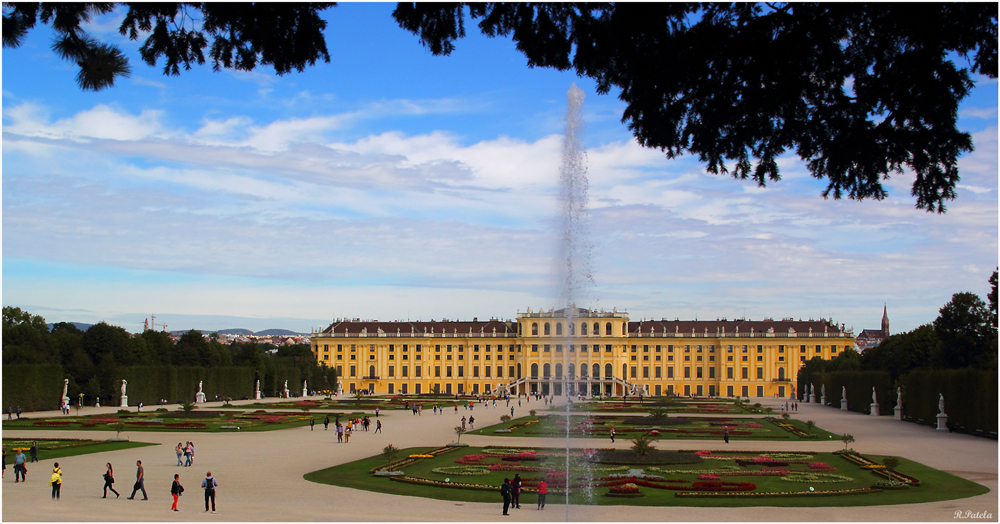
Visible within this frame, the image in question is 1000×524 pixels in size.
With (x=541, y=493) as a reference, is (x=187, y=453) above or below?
below

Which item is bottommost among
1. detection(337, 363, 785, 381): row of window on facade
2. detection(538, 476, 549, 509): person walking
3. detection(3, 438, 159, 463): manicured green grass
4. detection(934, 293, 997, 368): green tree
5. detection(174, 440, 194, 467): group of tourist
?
detection(337, 363, 785, 381): row of window on facade

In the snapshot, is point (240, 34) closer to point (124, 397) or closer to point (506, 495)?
point (506, 495)

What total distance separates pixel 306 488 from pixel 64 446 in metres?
10.5

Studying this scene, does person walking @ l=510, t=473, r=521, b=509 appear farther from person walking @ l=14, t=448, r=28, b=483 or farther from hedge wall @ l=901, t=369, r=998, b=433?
hedge wall @ l=901, t=369, r=998, b=433

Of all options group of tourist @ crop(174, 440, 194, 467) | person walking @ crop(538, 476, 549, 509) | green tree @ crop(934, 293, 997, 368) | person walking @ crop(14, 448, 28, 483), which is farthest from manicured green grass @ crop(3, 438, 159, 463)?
green tree @ crop(934, 293, 997, 368)

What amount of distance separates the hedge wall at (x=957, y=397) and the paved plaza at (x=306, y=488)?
1.42 meters

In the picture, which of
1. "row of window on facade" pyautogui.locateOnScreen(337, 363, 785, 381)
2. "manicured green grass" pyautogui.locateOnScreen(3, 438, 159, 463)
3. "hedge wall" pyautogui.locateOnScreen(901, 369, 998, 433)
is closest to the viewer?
"manicured green grass" pyautogui.locateOnScreen(3, 438, 159, 463)

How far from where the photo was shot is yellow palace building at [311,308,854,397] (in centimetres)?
8769

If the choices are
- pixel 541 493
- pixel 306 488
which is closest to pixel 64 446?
pixel 306 488

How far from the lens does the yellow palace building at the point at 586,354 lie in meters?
87.7

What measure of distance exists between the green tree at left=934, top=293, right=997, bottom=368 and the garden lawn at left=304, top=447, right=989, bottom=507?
2030 cm

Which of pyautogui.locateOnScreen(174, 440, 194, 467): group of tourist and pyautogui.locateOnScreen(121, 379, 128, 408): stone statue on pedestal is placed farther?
pyautogui.locateOnScreen(121, 379, 128, 408): stone statue on pedestal

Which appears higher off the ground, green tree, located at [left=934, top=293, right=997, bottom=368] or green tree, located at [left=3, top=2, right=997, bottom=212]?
green tree, located at [left=3, top=2, right=997, bottom=212]

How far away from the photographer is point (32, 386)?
3894cm
